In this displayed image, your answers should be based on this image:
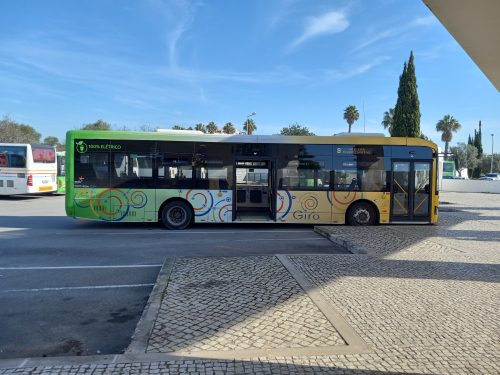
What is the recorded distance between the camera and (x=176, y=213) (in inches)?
503

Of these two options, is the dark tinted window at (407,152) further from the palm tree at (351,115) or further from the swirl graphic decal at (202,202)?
the palm tree at (351,115)

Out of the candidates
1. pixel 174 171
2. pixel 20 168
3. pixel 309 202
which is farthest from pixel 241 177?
pixel 20 168

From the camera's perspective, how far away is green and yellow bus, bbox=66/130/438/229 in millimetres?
12398

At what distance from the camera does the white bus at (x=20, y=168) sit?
22.5 meters

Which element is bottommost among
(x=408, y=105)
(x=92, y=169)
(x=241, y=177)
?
(x=241, y=177)

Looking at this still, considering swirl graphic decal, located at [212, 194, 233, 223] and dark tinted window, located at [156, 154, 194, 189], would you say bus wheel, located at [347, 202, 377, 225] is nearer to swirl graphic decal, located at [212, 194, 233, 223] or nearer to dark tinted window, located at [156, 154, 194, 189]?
swirl graphic decal, located at [212, 194, 233, 223]

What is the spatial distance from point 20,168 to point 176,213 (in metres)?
14.8

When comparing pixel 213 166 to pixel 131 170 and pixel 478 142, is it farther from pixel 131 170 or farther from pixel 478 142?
pixel 478 142

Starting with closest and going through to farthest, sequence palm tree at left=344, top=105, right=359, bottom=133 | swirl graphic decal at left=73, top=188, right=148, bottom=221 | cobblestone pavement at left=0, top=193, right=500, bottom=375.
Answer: cobblestone pavement at left=0, top=193, right=500, bottom=375, swirl graphic decal at left=73, top=188, right=148, bottom=221, palm tree at left=344, top=105, right=359, bottom=133

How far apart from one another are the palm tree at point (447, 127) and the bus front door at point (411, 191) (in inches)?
2642

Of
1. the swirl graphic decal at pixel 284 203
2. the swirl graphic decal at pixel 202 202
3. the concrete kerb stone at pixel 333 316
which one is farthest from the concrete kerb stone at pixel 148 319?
the swirl graphic decal at pixel 284 203

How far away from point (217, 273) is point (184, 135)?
7.01 metres

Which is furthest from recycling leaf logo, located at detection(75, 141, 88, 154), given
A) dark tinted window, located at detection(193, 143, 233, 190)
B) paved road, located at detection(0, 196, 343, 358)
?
dark tinted window, located at detection(193, 143, 233, 190)

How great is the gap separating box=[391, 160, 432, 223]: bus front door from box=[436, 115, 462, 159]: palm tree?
67109mm
